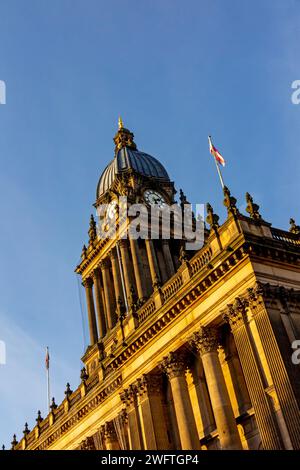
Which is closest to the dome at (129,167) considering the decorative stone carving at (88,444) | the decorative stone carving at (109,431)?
the decorative stone carving at (88,444)

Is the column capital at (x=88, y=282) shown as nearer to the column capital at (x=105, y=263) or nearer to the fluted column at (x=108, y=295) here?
the fluted column at (x=108, y=295)

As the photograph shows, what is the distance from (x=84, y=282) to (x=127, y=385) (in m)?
27.8

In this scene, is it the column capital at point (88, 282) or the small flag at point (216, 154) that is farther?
the column capital at point (88, 282)

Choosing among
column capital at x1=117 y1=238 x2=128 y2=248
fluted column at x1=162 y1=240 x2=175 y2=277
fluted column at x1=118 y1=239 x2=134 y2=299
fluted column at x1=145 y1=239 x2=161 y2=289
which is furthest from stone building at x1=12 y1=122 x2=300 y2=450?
column capital at x1=117 y1=238 x2=128 y2=248

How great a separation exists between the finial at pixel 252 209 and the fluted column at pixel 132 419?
13.4 meters

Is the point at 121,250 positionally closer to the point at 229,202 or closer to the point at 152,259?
the point at 152,259

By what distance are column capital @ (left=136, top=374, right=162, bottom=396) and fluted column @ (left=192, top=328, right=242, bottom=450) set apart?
5.22m

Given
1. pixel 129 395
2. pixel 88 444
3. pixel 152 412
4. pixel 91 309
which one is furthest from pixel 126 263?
pixel 152 412

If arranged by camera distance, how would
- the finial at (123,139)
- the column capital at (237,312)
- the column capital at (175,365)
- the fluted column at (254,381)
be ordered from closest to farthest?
1. the fluted column at (254,381)
2. the column capital at (237,312)
3. the column capital at (175,365)
4. the finial at (123,139)

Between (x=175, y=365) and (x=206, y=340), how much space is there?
11.1 ft

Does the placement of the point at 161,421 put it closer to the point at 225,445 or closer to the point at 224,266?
the point at 225,445

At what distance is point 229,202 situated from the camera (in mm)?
31906

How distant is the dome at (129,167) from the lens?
65875 millimetres

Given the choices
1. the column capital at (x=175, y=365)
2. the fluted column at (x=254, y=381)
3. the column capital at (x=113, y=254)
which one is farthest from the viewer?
the column capital at (x=113, y=254)
